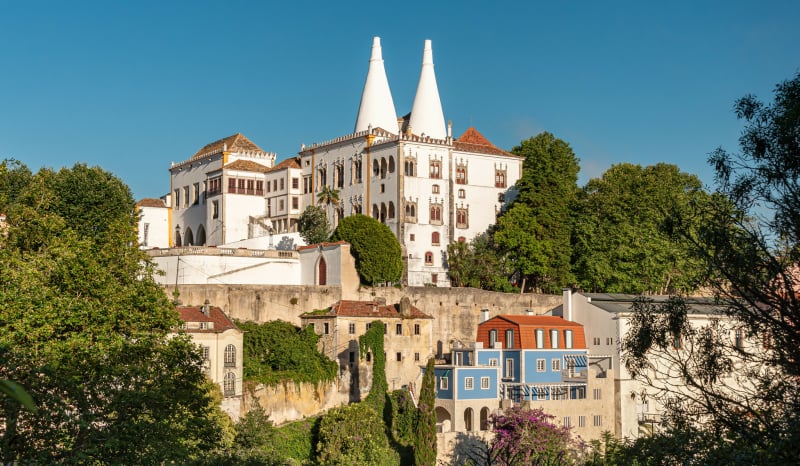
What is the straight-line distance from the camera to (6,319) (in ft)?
89.5

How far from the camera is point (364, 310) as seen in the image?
184ft

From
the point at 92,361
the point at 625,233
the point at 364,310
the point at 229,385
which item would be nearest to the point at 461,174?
the point at 625,233

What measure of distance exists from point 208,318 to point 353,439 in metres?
8.58

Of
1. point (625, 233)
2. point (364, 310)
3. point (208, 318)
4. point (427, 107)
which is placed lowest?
point (208, 318)

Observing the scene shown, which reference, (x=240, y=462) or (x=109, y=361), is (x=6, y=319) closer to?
(x=109, y=361)

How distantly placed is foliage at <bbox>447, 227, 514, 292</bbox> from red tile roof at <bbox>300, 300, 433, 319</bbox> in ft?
29.0

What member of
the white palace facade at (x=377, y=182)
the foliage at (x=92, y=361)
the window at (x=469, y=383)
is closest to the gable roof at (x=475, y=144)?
the white palace facade at (x=377, y=182)

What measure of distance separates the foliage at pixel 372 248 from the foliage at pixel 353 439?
39.7 ft

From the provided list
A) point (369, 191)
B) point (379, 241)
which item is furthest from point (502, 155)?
point (379, 241)

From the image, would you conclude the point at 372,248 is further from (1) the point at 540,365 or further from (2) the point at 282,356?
(1) the point at 540,365

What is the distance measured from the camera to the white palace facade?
228 feet

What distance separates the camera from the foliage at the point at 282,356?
5162 cm

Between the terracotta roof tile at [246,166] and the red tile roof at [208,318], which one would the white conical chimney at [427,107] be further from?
the red tile roof at [208,318]

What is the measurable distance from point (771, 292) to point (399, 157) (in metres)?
48.7
